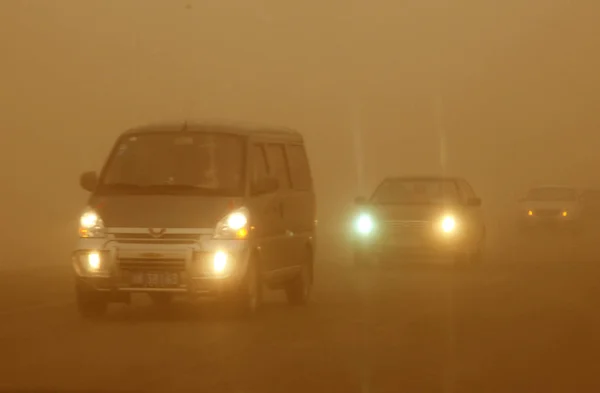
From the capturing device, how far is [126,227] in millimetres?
15117

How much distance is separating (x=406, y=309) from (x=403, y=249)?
8.14 m

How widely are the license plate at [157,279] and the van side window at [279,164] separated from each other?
7.29ft

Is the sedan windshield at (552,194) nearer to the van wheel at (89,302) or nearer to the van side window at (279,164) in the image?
the van side window at (279,164)

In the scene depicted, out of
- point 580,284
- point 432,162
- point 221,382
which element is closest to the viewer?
point 221,382

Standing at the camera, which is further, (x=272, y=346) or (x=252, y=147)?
(x=252, y=147)

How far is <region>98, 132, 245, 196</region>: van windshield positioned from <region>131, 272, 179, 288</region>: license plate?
92 centimetres

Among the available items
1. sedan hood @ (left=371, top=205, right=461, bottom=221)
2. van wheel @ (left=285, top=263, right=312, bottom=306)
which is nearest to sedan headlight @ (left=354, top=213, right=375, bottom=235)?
sedan hood @ (left=371, top=205, right=461, bottom=221)

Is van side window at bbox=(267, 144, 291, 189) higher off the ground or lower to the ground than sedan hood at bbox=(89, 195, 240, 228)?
higher

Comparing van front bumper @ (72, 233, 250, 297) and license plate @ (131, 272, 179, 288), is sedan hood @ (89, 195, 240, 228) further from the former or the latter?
license plate @ (131, 272, 179, 288)

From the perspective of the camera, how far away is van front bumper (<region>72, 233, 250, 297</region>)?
14977mm

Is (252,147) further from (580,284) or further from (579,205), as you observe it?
(579,205)

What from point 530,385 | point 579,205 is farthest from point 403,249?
point 579,205

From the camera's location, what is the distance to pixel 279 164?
1716cm

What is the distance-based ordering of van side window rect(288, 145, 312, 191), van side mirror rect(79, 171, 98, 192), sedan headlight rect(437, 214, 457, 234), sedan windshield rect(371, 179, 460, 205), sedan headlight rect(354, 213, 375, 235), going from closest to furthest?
van side mirror rect(79, 171, 98, 192) → van side window rect(288, 145, 312, 191) → sedan headlight rect(437, 214, 457, 234) → sedan headlight rect(354, 213, 375, 235) → sedan windshield rect(371, 179, 460, 205)
